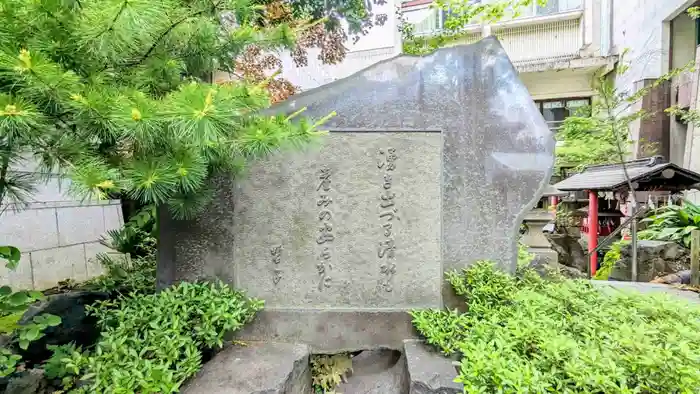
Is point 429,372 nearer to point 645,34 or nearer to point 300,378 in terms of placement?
point 300,378

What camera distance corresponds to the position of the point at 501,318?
2.39 meters

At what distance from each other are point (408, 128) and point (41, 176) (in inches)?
99.0

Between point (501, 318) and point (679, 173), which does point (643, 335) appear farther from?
point (679, 173)

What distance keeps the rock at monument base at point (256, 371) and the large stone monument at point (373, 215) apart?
0.20m

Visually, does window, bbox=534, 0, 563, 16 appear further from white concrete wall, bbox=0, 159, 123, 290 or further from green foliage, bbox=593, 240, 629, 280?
white concrete wall, bbox=0, 159, 123, 290

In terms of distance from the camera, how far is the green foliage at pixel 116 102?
150 centimetres

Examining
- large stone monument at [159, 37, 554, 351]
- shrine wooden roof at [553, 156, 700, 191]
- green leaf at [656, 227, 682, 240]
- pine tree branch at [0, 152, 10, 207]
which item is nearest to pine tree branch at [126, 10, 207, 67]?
pine tree branch at [0, 152, 10, 207]

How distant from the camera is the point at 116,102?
5.24 feet

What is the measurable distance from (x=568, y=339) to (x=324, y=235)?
70.4 inches

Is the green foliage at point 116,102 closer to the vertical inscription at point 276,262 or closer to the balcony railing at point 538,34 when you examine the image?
the vertical inscription at point 276,262

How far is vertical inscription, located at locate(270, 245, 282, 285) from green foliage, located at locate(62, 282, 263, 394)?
0.23 metres

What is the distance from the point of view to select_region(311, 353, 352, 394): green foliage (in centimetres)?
283

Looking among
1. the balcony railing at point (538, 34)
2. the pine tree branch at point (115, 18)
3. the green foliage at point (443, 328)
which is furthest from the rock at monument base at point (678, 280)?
the balcony railing at point (538, 34)

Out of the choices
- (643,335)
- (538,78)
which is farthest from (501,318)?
(538,78)
